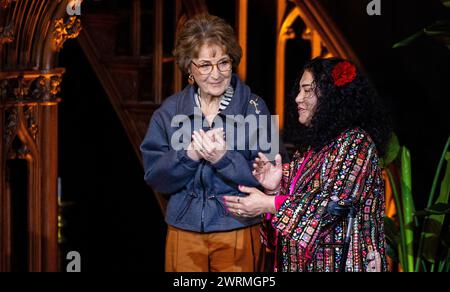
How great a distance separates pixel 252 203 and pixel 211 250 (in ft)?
1.17

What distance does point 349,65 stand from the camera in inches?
144

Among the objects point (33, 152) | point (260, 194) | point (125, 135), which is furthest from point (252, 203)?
point (125, 135)

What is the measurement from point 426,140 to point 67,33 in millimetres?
2162

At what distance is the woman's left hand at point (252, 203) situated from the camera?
3.71 m

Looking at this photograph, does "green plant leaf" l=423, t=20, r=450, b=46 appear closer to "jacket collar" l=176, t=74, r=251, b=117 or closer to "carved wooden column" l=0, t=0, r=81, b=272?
"jacket collar" l=176, t=74, r=251, b=117

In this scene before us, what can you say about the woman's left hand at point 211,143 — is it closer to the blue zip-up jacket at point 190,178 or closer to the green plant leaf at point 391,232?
the blue zip-up jacket at point 190,178

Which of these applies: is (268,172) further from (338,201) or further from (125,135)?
(125,135)

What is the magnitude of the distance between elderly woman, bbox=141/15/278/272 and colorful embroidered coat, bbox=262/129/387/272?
1.02 feet

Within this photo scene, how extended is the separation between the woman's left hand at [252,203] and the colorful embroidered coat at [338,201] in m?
0.05

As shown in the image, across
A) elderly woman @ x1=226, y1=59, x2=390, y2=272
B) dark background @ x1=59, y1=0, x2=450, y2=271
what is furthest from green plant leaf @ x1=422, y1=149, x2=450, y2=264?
elderly woman @ x1=226, y1=59, x2=390, y2=272

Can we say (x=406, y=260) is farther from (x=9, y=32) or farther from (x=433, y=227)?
(x=9, y=32)

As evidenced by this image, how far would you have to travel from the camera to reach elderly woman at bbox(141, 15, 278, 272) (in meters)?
3.91

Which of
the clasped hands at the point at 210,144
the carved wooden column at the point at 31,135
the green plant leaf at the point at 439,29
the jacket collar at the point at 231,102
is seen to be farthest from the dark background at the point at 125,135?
the clasped hands at the point at 210,144
